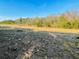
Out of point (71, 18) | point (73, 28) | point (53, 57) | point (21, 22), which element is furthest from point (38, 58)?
point (21, 22)

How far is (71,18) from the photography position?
88.1 m

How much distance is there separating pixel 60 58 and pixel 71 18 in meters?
75.5

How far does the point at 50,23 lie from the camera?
325ft

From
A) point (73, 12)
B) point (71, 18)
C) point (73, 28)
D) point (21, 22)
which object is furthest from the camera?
point (21, 22)

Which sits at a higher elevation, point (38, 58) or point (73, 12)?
point (73, 12)

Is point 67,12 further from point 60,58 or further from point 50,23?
point 60,58

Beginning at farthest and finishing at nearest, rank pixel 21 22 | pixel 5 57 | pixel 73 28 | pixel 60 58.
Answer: pixel 21 22 < pixel 73 28 < pixel 60 58 < pixel 5 57

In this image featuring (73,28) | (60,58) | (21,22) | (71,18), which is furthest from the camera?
(21,22)

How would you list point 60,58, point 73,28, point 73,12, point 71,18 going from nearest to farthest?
point 60,58
point 73,28
point 71,18
point 73,12

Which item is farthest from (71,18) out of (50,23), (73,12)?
(50,23)

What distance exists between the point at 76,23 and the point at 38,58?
222ft

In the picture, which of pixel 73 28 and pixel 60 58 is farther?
pixel 73 28

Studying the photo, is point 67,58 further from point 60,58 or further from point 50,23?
point 50,23

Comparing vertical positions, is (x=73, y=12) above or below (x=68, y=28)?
above
